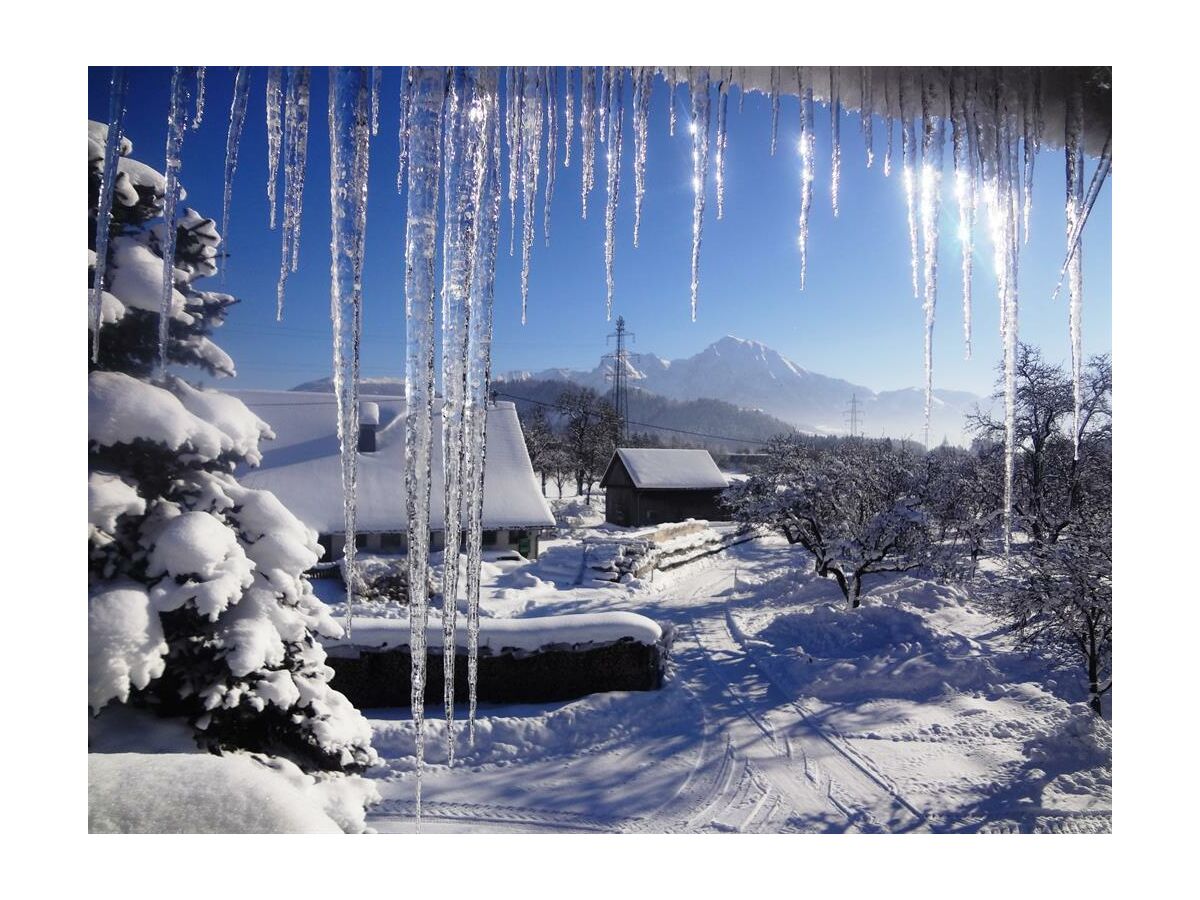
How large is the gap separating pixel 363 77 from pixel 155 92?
2.75 ft

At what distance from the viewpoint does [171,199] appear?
198 cm

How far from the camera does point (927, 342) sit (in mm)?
2244

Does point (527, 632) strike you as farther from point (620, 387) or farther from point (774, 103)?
point (620, 387)

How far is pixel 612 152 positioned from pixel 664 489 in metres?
8.83

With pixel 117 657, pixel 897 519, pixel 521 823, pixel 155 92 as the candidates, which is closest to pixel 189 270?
pixel 155 92

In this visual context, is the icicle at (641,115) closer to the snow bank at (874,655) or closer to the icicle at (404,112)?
the icicle at (404,112)

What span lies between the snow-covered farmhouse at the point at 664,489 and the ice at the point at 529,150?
8515 millimetres

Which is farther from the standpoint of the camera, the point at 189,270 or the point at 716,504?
the point at 716,504

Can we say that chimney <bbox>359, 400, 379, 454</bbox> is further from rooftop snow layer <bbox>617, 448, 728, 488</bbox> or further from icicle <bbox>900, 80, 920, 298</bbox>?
rooftop snow layer <bbox>617, 448, 728, 488</bbox>

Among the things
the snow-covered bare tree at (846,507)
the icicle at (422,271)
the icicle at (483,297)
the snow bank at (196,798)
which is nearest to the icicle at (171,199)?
the icicle at (422,271)

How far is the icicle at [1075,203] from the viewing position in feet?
4.10

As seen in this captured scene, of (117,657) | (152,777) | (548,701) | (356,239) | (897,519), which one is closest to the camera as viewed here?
(152,777)
